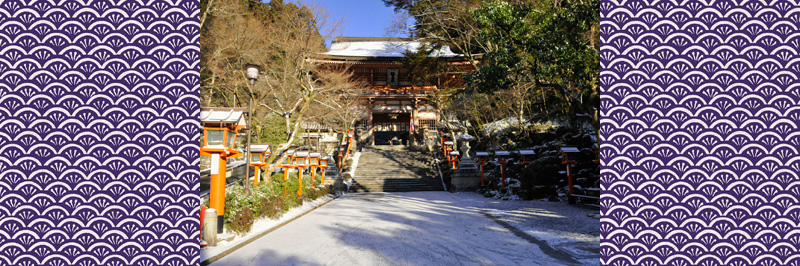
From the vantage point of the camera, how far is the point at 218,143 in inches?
220

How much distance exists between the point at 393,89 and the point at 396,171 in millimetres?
8621

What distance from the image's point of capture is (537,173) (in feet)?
37.4

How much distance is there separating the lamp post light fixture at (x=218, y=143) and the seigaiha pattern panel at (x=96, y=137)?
3.03m

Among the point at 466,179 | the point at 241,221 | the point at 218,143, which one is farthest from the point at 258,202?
the point at 466,179

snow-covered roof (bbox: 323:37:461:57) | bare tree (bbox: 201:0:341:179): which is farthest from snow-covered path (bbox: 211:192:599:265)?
snow-covered roof (bbox: 323:37:461:57)

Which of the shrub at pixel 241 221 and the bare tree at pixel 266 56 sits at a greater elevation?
the bare tree at pixel 266 56

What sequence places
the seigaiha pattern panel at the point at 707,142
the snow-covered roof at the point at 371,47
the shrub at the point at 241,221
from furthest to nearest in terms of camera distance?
the snow-covered roof at the point at 371,47
the shrub at the point at 241,221
the seigaiha pattern panel at the point at 707,142

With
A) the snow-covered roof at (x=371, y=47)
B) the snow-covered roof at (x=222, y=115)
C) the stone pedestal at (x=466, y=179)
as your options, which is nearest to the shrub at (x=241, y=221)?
the snow-covered roof at (x=222, y=115)

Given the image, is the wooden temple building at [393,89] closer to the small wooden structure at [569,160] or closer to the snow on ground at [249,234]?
the small wooden structure at [569,160]

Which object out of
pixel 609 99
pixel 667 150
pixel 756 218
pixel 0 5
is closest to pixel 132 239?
pixel 0 5

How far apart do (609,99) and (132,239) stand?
11.4 feet

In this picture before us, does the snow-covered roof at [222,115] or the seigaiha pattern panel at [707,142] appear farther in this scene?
the snow-covered roof at [222,115]

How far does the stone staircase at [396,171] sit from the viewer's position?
16.0 metres

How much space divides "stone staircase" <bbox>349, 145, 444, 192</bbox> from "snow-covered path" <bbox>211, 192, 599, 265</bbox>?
733 cm
